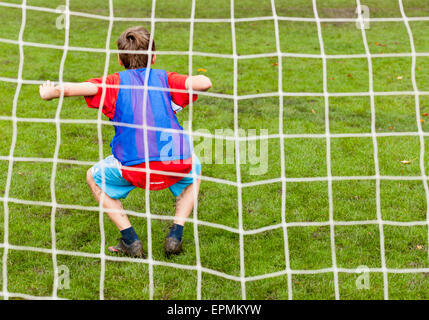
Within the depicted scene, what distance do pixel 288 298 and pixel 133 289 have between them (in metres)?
0.89

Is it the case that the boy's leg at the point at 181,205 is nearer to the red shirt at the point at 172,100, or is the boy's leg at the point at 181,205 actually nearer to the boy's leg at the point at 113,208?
the red shirt at the point at 172,100

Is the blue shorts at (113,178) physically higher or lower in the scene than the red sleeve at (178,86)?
lower

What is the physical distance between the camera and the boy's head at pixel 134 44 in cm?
310

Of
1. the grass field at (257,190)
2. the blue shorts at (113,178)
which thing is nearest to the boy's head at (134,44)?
the blue shorts at (113,178)

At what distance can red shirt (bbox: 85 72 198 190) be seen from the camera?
2998mm

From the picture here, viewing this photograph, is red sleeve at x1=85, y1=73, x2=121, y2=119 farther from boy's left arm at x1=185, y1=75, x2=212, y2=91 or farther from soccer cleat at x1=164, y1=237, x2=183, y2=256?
soccer cleat at x1=164, y1=237, x2=183, y2=256

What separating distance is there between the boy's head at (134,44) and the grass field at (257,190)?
946 mm

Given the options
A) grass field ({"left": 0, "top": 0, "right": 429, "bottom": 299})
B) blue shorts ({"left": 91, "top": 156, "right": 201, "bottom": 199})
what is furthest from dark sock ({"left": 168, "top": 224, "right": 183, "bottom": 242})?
blue shorts ({"left": 91, "top": 156, "right": 201, "bottom": 199})

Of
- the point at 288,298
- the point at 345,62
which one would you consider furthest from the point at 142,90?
the point at 345,62

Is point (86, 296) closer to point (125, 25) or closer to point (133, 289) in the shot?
point (133, 289)

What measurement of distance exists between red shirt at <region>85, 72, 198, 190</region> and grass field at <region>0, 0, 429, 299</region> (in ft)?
1.76

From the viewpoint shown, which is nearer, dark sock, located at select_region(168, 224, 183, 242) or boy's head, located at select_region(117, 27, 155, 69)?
boy's head, located at select_region(117, 27, 155, 69)
